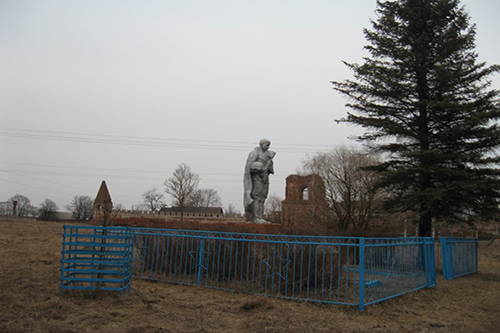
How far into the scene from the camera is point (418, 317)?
6277 mm

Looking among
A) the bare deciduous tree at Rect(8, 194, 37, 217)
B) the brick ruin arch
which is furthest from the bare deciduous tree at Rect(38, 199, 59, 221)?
the brick ruin arch

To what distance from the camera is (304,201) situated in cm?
2661

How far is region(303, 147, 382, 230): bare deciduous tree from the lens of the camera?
24.0 m

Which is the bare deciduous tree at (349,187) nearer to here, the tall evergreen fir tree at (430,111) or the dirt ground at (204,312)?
the tall evergreen fir tree at (430,111)

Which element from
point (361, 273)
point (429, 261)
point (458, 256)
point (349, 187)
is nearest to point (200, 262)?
point (361, 273)

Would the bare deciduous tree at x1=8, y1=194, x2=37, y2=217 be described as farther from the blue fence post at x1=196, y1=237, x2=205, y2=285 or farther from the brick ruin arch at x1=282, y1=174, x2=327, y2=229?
the blue fence post at x1=196, y1=237, x2=205, y2=285

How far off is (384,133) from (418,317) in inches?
375

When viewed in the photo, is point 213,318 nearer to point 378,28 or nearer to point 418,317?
point 418,317

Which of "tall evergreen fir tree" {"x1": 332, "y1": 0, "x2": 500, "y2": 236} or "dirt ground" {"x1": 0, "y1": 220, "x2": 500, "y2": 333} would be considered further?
"tall evergreen fir tree" {"x1": 332, "y1": 0, "x2": 500, "y2": 236}

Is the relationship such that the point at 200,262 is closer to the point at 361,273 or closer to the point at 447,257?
the point at 361,273

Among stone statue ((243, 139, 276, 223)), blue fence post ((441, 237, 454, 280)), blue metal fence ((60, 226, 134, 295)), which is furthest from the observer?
blue fence post ((441, 237, 454, 280))

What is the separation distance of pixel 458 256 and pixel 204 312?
30.5ft

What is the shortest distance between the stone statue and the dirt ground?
3.36 m

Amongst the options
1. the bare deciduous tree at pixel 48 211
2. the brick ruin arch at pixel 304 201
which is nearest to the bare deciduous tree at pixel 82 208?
the bare deciduous tree at pixel 48 211
